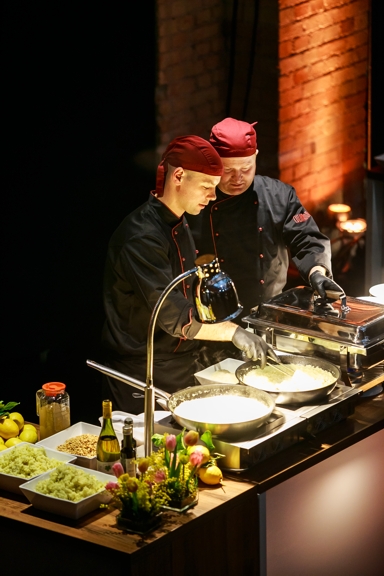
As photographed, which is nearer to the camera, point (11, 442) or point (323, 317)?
point (11, 442)

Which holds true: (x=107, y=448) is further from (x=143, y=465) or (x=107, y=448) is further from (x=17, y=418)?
(x=17, y=418)

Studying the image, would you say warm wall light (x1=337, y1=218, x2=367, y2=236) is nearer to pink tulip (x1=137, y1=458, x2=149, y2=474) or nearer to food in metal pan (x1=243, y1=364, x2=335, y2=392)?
food in metal pan (x1=243, y1=364, x2=335, y2=392)

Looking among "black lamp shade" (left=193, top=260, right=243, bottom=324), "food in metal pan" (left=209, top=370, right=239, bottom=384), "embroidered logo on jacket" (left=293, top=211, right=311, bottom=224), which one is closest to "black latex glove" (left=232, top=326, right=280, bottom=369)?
"food in metal pan" (left=209, top=370, right=239, bottom=384)

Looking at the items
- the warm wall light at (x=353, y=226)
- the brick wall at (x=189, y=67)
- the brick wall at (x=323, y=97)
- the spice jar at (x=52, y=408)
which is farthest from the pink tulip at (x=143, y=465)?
the warm wall light at (x=353, y=226)

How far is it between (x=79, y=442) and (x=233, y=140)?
1557 mm

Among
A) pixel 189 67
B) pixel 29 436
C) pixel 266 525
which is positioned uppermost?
pixel 189 67

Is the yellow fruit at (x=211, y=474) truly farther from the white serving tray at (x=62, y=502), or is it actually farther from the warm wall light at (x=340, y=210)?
the warm wall light at (x=340, y=210)

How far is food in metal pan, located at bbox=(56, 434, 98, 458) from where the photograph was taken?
3.49 m

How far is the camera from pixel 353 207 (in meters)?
7.09

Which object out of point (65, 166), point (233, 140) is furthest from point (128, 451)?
point (65, 166)

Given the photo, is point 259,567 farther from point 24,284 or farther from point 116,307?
point 24,284

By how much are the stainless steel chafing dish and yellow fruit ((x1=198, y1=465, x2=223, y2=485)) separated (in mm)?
861

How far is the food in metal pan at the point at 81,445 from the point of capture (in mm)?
3490

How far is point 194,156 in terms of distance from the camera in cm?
396
